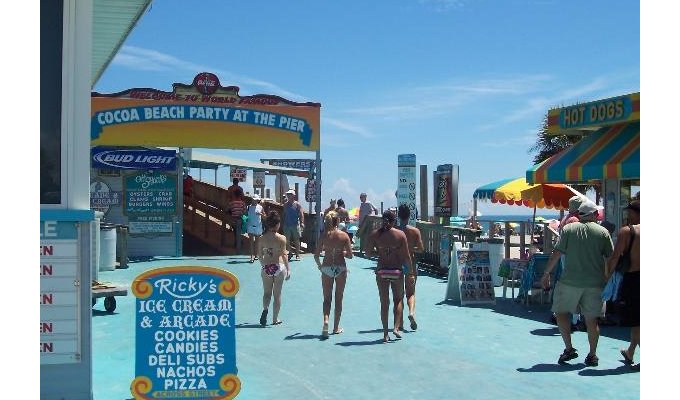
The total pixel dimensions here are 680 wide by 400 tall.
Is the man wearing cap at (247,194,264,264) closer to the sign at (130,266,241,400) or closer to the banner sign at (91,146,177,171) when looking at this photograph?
the banner sign at (91,146,177,171)

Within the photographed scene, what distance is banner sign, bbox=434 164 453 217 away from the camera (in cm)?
1784

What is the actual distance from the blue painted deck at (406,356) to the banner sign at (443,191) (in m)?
5.43

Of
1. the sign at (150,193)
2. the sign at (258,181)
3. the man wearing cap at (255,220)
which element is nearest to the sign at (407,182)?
the man wearing cap at (255,220)

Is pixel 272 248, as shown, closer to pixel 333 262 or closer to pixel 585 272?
pixel 333 262

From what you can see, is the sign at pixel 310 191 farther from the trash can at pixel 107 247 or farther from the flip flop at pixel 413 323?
the flip flop at pixel 413 323

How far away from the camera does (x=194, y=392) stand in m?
5.43

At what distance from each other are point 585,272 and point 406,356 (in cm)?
208

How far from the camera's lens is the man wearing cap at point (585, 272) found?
308 inches

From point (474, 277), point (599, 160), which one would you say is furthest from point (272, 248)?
point (599, 160)

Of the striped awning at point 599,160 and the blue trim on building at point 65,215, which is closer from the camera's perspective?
the blue trim on building at point 65,215

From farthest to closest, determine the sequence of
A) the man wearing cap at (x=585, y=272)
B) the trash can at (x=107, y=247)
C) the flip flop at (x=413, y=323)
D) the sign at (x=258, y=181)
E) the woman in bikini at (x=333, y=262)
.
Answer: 1. the sign at (x=258, y=181)
2. the trash can at (x=107, y=247)
3. the flip flop at (x=413, y=323)
4. the woman in bikini at (x=333, y=262)
5. the man wearing cap at (x=585, y=272)

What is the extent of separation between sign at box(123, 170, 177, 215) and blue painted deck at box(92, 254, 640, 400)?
24.6ft
